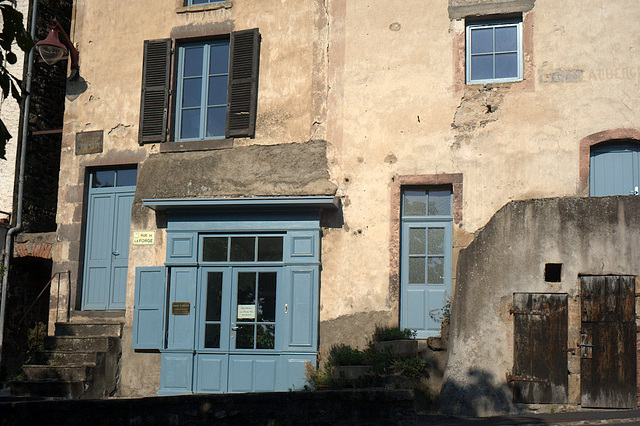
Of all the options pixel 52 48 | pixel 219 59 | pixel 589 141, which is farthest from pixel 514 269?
pixel 52 48

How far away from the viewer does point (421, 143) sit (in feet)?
34.5

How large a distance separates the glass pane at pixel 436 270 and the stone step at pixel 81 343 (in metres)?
4.63

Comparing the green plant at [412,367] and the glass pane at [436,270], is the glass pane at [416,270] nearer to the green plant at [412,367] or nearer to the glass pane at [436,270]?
the glass pane at [436,270]

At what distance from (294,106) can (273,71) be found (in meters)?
0.66

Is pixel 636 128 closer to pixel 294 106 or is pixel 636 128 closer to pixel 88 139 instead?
pixel 294 106

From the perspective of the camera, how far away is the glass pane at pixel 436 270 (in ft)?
33.9

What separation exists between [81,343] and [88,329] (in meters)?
0.29

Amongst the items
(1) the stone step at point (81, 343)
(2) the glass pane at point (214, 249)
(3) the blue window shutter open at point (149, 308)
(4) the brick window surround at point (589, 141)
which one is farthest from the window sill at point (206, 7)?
(4) the brick window surround at point (589, 141)

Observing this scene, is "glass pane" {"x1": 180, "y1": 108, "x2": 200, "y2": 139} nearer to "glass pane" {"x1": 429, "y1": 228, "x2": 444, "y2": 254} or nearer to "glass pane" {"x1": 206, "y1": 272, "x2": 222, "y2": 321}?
"glass pane" {"x1": 206, "y1": 272, "x2": 222, "y2": 321}

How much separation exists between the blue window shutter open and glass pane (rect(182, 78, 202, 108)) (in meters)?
2.59

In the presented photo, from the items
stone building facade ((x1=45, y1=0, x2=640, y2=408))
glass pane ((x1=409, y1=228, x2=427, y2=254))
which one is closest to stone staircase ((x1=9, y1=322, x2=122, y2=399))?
stone building facade ((x1=45, y1=0, x2=640, y2=408))

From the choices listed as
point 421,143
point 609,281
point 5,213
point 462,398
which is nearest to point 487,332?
point 462,398

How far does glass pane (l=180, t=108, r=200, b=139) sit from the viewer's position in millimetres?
11633

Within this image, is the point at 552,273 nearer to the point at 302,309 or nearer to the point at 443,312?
the point at 443,312
